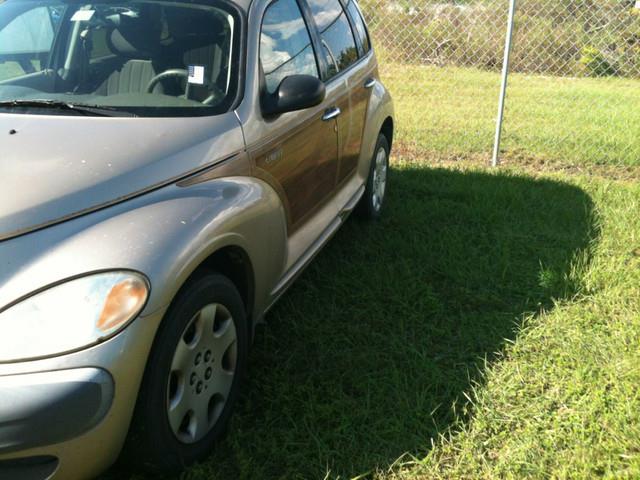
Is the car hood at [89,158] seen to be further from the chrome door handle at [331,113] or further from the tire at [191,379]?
the chrome door handle at [331,113]

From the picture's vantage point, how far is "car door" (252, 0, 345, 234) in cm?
306

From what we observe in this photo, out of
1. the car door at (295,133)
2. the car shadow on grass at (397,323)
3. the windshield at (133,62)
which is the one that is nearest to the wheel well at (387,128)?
the car shadow on grass at (397,323)

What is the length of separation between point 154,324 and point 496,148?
5101 mm

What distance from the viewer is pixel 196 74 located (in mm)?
2959

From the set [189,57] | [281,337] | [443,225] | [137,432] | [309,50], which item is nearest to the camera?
[137,432]

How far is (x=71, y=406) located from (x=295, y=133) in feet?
5.92

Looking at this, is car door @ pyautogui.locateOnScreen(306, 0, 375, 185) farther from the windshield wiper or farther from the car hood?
the windshield wiper

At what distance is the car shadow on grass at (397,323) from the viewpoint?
2.69 m

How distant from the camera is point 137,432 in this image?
2.17 meters

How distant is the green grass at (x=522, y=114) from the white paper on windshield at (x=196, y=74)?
4.34 m

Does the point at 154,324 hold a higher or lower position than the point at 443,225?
higher

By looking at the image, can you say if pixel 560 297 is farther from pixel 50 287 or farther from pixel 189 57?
pixel 50 287

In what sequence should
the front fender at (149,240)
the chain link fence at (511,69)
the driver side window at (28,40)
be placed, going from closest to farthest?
the front fender at (149,240) → the driver side window at (28,40) → the chain link fence at (511,69)

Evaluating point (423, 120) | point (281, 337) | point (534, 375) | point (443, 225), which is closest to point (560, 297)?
point (534, 375)
